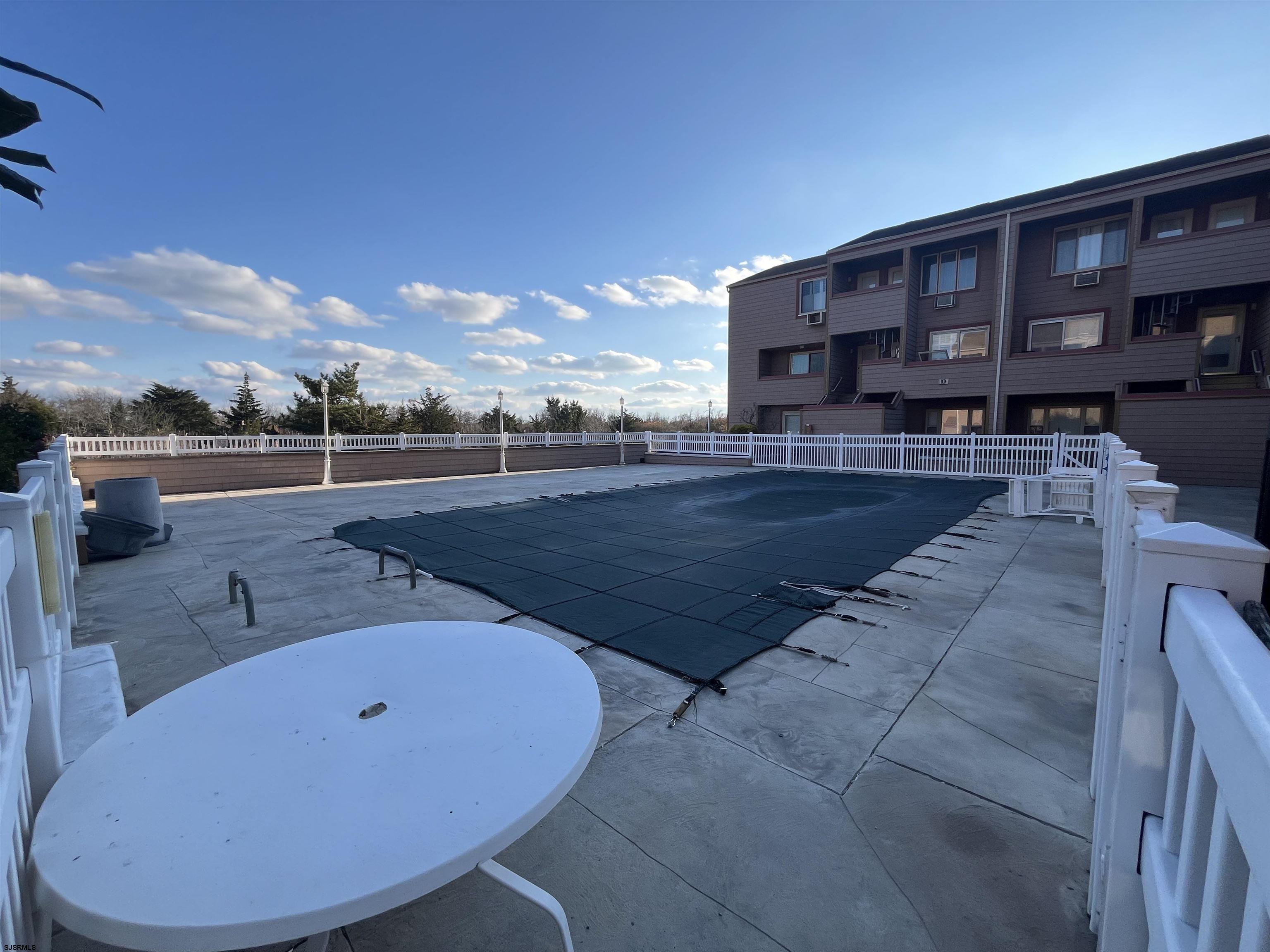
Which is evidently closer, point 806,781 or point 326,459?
point 806,781

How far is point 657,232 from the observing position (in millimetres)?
16938

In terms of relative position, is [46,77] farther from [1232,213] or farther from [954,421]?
[1232,213]

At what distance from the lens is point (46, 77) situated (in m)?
1.53

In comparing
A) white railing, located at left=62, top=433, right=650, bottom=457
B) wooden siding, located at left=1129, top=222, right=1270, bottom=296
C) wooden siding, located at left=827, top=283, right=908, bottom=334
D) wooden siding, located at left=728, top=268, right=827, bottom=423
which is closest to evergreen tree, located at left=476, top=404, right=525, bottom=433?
white railing, located at left=62, top=433, right=650, bottom=457

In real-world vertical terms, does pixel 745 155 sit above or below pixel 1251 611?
above

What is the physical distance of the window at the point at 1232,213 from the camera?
11586 millimetres

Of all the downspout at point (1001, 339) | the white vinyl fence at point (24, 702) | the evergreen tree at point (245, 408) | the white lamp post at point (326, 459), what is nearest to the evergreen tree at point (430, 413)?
the evergreen tree at point (245, 408)

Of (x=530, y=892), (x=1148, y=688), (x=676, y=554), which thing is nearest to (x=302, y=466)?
(x=676, y=554)

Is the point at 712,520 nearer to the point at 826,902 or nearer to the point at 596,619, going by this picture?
the point at 596,619

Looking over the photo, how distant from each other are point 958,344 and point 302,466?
61.8 feet

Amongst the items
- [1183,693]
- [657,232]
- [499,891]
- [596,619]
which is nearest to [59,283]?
[657,232]

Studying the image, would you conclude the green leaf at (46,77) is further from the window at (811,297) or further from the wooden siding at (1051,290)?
the window at (811,297)

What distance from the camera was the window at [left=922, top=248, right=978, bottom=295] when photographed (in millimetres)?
15180

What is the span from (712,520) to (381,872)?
6583 millimetres
